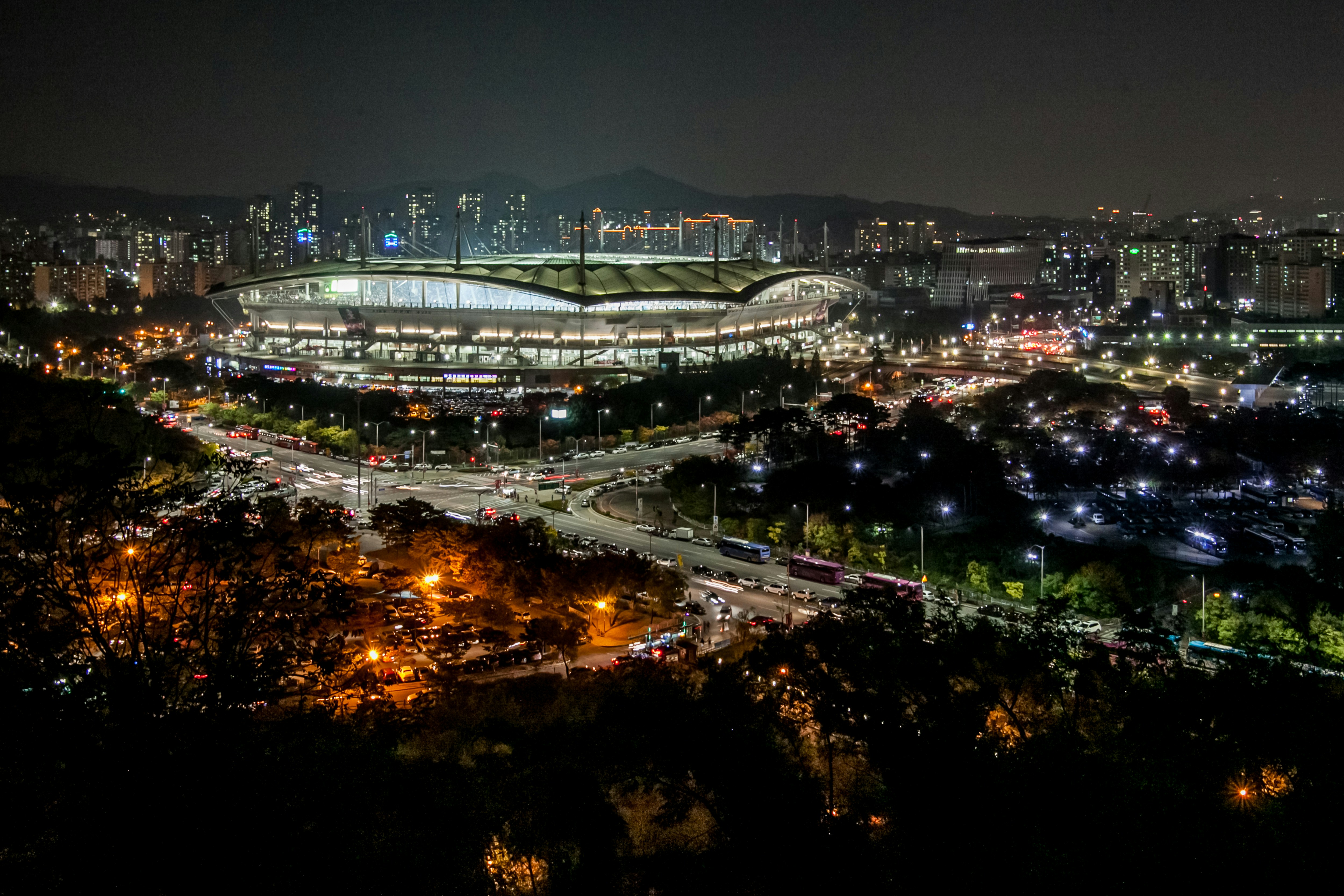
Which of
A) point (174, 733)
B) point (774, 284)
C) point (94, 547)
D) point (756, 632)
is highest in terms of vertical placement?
point (774, 284)

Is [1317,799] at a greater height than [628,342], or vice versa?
[628,342]

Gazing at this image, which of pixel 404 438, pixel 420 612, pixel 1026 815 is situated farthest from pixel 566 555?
pixel 404 438

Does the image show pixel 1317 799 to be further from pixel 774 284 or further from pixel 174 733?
pixel 774 284

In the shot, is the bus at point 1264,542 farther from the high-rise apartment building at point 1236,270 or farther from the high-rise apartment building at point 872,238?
the high-rise apartment building at point 872,238

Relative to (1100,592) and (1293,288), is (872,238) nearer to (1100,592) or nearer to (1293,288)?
(1293,288)

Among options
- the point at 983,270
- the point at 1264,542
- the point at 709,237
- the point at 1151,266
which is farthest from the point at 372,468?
the point at 983,270

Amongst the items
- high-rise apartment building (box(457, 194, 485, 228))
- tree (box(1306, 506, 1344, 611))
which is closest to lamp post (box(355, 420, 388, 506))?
tree (box(1306, 506, 1344, 611))
